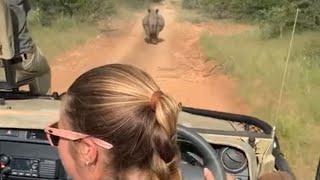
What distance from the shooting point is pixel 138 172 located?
5.32ft

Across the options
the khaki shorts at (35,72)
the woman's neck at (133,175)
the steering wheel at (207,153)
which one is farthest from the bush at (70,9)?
the woman's neck at (133,175)

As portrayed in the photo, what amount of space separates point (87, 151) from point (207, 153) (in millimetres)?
826

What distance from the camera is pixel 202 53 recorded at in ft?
58.2

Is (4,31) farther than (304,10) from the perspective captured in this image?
No

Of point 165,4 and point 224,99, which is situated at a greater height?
point 224,99

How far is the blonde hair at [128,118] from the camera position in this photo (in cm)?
161

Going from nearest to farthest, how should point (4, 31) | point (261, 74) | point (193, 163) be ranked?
point (193, 163) < point (4, 31) < point (261, 74)

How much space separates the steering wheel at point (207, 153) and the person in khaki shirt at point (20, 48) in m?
1.43

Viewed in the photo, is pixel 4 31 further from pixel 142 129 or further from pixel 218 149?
pixel 142 129

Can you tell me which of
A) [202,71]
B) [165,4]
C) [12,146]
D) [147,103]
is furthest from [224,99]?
[165,4]

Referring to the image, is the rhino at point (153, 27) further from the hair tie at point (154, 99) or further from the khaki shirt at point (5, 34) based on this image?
the hair tie at point (154, 99)

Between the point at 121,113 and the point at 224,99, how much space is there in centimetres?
1027

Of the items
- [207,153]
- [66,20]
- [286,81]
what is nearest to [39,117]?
[207,153]

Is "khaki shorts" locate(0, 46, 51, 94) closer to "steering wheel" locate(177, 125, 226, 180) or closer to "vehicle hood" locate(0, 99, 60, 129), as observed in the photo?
"vehicle hood" locate(0, 99, 60, 129)
